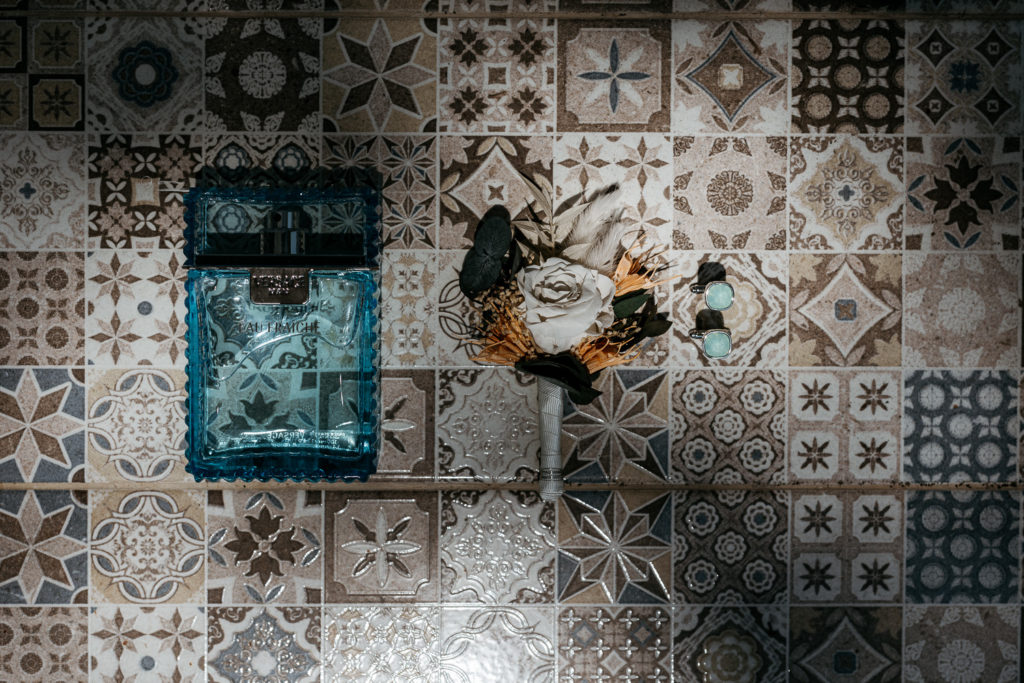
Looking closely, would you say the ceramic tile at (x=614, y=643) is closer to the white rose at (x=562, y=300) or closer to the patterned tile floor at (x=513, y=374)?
the patterned tile floor at (x=513, y=374)

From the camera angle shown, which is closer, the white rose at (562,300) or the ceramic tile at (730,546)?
the white rose at (562,300)

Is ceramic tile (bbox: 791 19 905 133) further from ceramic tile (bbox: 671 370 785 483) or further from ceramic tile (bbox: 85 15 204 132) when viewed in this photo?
ceramic tile (bbox: 85 15 204 132)

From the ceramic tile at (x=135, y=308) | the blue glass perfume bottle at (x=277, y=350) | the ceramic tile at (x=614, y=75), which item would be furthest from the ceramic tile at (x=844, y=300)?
the ceramic tile at (x=135, y=308)

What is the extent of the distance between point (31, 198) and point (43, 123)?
15cm

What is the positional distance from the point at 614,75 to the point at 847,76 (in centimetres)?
46

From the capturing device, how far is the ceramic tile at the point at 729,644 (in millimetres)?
1266

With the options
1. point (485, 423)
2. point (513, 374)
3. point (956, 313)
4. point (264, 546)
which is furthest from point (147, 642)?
point (956, 313)

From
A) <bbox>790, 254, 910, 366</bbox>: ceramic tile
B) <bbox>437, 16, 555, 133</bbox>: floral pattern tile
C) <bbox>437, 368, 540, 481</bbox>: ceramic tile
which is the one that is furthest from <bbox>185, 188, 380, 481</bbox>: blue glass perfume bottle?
<bbox>790, 254, 910, 366</bbox>: ceramic tile

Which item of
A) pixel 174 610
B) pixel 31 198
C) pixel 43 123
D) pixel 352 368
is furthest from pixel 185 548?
pixel 43 123

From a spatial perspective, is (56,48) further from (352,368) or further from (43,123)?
(352,368)

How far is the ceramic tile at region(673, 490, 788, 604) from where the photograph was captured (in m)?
1.26

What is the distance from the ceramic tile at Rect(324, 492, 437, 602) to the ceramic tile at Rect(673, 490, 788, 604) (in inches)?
19.8

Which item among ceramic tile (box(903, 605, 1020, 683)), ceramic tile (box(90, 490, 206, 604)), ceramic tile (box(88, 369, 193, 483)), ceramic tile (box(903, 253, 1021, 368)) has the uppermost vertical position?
ceramic tile (box(903, 253, 1021, 368))

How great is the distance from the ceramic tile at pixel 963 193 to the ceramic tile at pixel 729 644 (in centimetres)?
81
